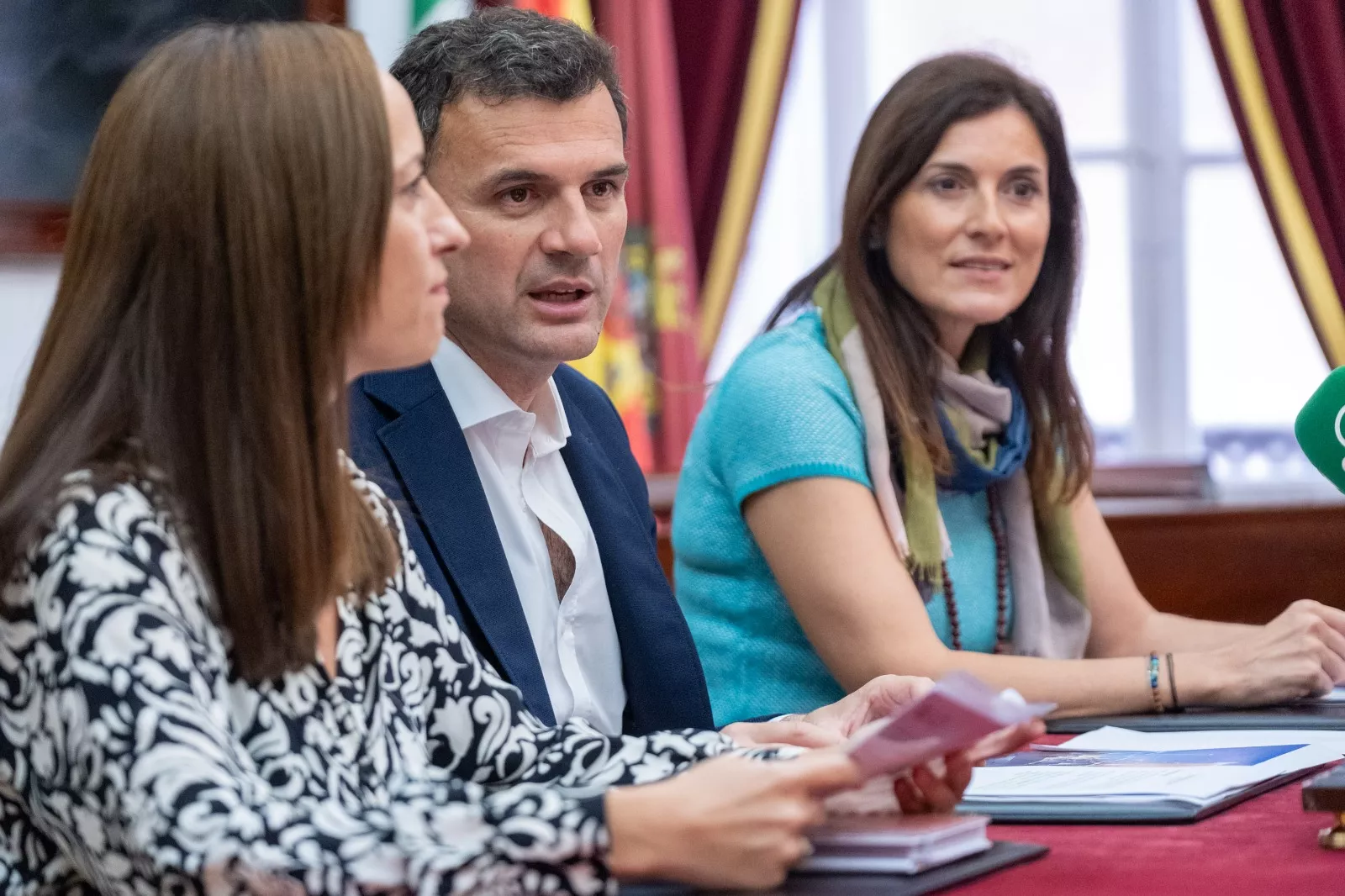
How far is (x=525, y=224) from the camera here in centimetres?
177

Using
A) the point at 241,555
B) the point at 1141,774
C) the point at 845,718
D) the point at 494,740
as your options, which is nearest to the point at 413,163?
the point at 241,555

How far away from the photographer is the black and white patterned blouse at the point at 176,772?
922 mm

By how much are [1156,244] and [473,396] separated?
11.0 ft

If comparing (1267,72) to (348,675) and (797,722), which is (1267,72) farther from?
(348,675)

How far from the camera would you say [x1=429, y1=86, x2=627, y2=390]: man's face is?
5.74ft

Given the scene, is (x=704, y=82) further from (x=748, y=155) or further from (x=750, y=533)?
(x=750, y=533)

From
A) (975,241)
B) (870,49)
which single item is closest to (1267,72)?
(870,49)

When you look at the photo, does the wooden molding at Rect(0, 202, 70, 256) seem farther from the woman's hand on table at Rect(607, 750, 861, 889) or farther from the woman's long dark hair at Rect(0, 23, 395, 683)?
the woman's hand on table at Rect(607, 750, 861, 889)

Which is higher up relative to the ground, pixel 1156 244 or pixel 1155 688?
pixel 1156 244

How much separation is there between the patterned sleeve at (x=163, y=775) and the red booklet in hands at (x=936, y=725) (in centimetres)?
18

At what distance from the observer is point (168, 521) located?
3.34 ft

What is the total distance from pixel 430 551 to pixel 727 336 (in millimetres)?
3139

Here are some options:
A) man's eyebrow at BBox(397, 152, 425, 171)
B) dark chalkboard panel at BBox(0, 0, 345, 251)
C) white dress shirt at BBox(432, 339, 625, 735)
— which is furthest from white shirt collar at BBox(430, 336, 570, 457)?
dark chalkboard panel at BBox(0, 0, 345, 251)

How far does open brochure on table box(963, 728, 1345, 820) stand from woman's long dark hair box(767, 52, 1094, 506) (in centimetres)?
63
